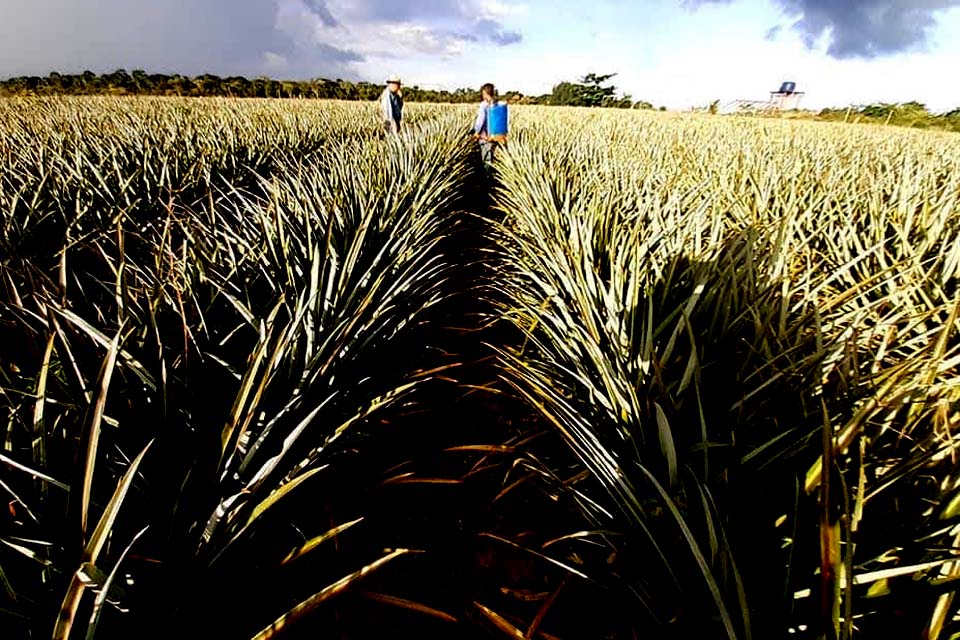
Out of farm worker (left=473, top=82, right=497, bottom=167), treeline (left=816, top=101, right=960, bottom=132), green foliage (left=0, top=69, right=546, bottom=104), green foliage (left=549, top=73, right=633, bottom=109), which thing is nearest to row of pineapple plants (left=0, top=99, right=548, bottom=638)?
farm worker (left=473, top=82, right=497, bottom=167)

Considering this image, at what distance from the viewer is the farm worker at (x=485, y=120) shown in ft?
19.1

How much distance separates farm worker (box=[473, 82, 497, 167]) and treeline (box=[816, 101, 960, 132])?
1219cm

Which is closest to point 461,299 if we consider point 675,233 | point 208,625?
point 675,233

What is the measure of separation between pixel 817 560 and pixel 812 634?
0.14 metres

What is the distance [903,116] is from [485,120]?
1654 centimetres

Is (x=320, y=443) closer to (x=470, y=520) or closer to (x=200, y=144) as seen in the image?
(x=470, y=520)

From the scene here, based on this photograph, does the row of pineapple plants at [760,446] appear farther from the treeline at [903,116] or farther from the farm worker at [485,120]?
the treeline at [903,116]

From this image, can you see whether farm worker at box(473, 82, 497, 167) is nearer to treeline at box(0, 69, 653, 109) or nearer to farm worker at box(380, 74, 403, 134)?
farm worker at box(380, 74, 403, 134)

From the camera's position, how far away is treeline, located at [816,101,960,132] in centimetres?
1389

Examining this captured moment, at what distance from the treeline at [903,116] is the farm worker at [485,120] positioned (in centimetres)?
1219

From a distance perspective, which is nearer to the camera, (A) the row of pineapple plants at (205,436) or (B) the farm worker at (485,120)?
(A) the row of pineapple plants at (205,436)

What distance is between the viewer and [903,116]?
1520 cm

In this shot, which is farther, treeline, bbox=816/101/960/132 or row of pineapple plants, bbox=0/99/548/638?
treeline, bbox=816/101/960/132

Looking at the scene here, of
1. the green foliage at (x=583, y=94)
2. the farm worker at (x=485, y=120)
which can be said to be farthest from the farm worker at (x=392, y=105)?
the green foliage at (x=583, y=94)
